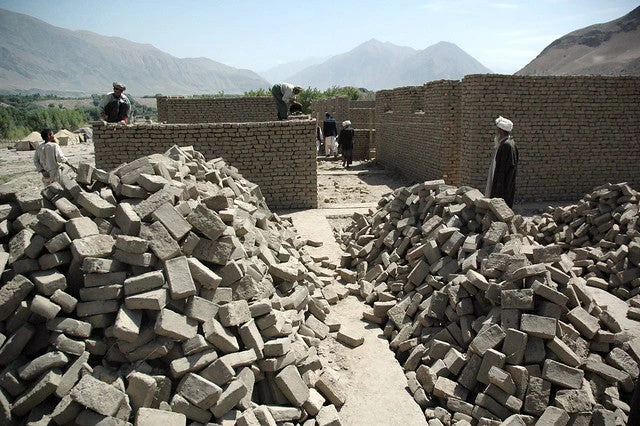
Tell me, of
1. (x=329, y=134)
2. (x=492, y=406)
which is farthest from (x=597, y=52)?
(x=492, y=406)

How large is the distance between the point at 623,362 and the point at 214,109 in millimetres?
15160

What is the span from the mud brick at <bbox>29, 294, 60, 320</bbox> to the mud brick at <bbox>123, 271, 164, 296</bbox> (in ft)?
1.80

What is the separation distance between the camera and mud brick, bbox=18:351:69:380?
138 inches

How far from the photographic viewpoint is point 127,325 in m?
3.58

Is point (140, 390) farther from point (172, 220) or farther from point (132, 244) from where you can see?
point (172, 220)

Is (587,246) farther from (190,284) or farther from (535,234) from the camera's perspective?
(190,284)

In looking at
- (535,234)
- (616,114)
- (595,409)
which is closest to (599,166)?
(616,114)

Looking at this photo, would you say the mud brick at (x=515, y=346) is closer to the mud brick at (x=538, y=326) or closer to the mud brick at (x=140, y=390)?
the mud brick at (x=538, y=326)

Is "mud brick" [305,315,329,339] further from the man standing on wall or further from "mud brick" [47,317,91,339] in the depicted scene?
the man standing on wall

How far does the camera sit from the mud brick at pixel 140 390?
133 inches

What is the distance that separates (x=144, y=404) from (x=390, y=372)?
233 cm

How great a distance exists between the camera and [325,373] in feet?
13.8

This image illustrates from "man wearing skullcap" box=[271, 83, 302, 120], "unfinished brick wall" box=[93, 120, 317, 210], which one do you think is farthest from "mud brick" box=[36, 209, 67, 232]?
"man wearing skullcap" box=[271, 83, 302, 120]

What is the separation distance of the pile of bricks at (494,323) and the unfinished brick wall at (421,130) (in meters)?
4.96
